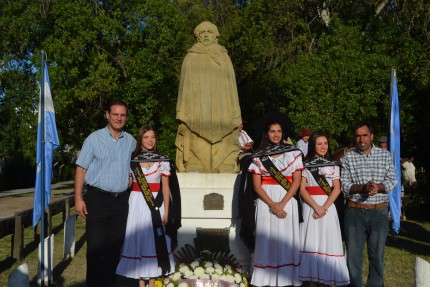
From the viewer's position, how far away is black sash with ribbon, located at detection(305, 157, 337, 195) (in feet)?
22.4

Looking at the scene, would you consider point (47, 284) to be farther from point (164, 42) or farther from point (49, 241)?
point (164, 42)

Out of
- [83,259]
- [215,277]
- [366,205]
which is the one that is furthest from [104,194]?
[83,259]

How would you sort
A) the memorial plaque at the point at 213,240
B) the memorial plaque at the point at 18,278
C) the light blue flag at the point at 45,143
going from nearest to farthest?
the memorial plaque at the point at 18,278
the memorial plaque at the point at 213,240
the light blue flag at the point at 45,143

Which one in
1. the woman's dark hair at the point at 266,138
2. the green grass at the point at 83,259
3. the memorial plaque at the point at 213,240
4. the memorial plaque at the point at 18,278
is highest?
the woman's dark hair at the point at 266,138

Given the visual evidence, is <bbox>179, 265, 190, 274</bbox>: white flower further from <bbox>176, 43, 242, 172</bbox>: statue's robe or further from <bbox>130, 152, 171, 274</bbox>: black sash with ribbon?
<bbox>176, 43, 242, 172</bbox>: statue's robe

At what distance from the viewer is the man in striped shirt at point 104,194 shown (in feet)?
20.4

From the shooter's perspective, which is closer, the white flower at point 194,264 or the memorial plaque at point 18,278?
the memorial plaque at point 18,278

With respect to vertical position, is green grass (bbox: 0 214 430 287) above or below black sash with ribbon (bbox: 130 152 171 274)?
below

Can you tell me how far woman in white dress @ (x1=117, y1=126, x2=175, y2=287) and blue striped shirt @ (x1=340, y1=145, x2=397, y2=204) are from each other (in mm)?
1968

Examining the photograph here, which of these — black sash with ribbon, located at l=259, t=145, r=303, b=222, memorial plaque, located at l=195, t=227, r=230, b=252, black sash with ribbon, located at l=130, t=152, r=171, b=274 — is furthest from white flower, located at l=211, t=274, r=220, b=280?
black sash with ribbon, located at l=259, t=145, r=303, b=222

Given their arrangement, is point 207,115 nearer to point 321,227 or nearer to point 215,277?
point 215,277

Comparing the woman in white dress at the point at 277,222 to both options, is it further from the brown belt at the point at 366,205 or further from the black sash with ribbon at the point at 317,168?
the brown belt at the point at 366,205

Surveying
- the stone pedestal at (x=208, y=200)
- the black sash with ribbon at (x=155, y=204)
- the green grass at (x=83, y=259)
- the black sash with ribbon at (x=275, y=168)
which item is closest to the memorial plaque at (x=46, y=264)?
the green grass at (x=83, y=259)

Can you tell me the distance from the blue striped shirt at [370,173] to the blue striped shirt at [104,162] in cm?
235
